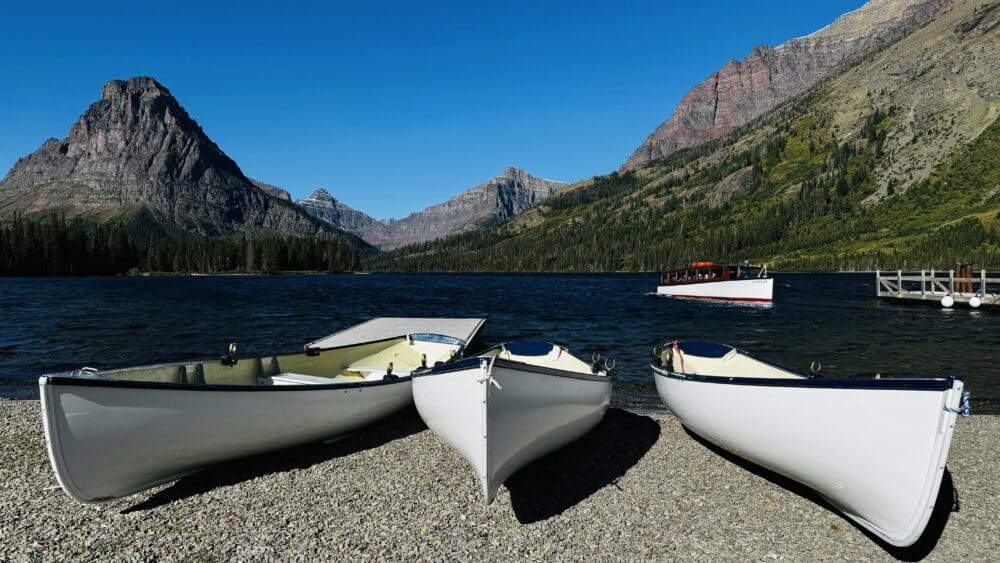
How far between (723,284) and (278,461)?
6775cm

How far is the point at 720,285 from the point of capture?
228 feet

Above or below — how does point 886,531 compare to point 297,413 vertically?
below

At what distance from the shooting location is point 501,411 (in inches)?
329

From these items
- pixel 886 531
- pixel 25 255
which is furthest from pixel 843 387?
pixel 25 255

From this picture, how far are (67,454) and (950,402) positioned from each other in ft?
41.8

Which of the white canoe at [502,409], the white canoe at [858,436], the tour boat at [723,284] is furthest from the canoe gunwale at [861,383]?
the tour boat at [723,284]

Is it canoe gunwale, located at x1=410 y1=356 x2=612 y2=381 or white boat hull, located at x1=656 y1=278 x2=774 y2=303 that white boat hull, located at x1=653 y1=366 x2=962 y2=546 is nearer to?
canoe gunwale, located at x1=410 y1=356 x2=612 y2=381

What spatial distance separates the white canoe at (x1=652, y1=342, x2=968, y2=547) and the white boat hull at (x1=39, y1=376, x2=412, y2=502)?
8456 mm

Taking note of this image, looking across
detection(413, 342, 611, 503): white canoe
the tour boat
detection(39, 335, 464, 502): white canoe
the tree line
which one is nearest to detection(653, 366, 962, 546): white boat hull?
detection(413, 342, 611, 503): white canoe

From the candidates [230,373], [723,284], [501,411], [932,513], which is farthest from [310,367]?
[723,284]

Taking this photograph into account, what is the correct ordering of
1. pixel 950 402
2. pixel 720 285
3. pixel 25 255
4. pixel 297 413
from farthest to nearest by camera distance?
pixel 25 255 → pixel 720 285 → pixel 297 413 → pixel 950 402

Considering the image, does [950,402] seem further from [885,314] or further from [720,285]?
[720,285]

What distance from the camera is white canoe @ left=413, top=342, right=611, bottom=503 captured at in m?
8.18

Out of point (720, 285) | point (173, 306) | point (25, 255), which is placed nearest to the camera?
point (173, 306)
